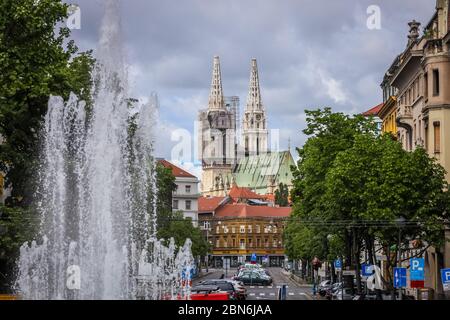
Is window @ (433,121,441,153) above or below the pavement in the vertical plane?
above

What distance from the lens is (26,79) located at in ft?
149

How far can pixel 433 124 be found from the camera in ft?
190

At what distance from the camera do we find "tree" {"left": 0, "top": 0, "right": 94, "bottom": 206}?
146 ft

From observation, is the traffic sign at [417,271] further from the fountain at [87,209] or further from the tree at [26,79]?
the tree at [26,79]

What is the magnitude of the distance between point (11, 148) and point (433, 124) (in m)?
25.6

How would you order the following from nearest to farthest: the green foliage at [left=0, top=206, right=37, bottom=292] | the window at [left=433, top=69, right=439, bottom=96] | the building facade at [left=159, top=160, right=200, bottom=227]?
the green foliage at [left=0, top=206, right=37, bottom=292], the window at [left=433, top=69, right=439, bottom=96], the building facade at [left=159, top=160, right=200, bottom=227]

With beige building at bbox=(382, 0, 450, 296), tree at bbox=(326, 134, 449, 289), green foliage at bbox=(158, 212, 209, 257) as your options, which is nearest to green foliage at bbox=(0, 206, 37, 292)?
tree at bbox=(326, 134, 449, 289)

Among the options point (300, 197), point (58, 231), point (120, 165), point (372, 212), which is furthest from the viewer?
point (300, 197)

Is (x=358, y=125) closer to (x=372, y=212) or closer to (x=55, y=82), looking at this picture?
(x=372, y=212)

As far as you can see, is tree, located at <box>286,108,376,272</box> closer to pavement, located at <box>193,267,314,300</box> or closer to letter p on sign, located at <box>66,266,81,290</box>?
pavement, located at <box>193,267,314,300</box>

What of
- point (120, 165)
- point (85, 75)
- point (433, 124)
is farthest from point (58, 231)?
point (433, 124)

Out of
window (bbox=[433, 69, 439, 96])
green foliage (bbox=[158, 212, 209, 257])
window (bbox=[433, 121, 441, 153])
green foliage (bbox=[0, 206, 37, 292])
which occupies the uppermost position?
window (bbox=[433, 69, 439, 96])

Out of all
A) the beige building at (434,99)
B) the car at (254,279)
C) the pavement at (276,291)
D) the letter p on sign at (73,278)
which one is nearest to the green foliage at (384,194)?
the beige building at (434,99)
